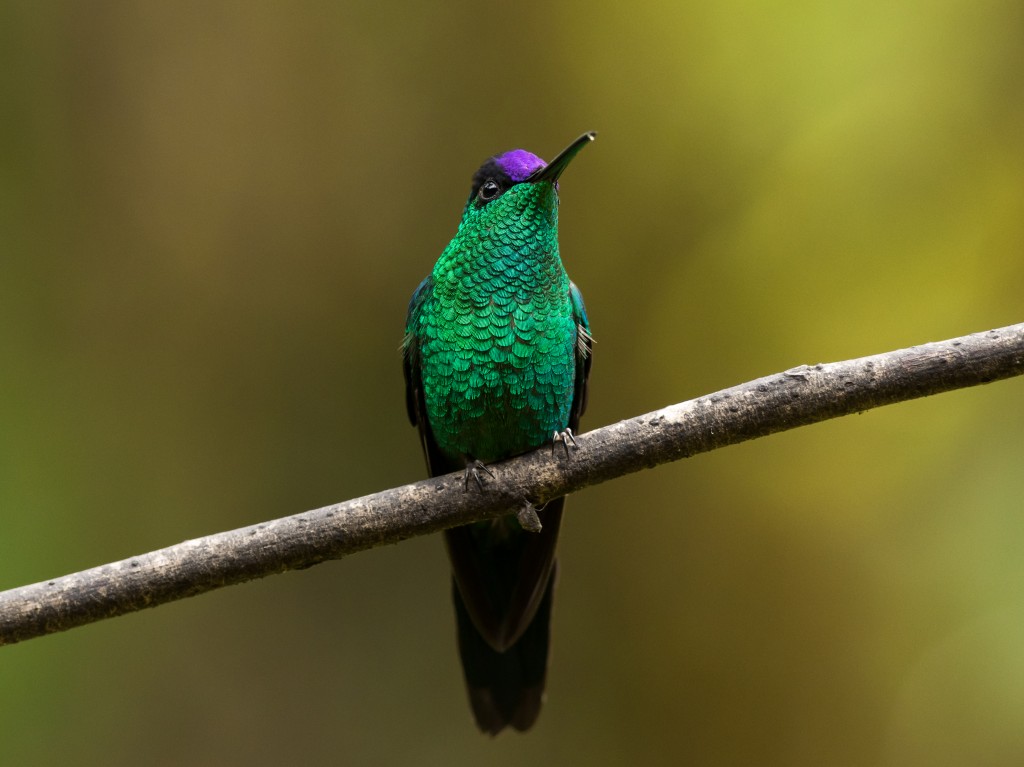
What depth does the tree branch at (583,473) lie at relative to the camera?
2.52 metres

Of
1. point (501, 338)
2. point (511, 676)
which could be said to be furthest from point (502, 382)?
point (511, 676)

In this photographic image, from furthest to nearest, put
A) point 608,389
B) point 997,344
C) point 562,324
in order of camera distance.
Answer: point 608,389
point 562,324
point 997,344

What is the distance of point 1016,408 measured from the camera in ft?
16.6

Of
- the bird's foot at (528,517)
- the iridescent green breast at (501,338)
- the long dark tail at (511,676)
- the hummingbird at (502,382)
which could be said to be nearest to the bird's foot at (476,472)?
the hummingbird at (502,382)

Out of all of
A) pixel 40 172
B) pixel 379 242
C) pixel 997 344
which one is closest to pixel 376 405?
pixel 379 242

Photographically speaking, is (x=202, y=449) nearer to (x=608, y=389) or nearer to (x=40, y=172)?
(x=40, y=172)

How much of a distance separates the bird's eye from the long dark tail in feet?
4.83

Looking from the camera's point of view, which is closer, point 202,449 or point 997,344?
point 997,344

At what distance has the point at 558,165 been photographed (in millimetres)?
3230

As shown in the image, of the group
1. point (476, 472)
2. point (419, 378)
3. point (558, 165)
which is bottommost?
point (476, 472)

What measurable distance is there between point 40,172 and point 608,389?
350 cm

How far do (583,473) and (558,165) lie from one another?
1075 mm

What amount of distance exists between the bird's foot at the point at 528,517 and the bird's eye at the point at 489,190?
1.23 m

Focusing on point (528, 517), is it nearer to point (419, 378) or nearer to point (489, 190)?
point (419, 378)
